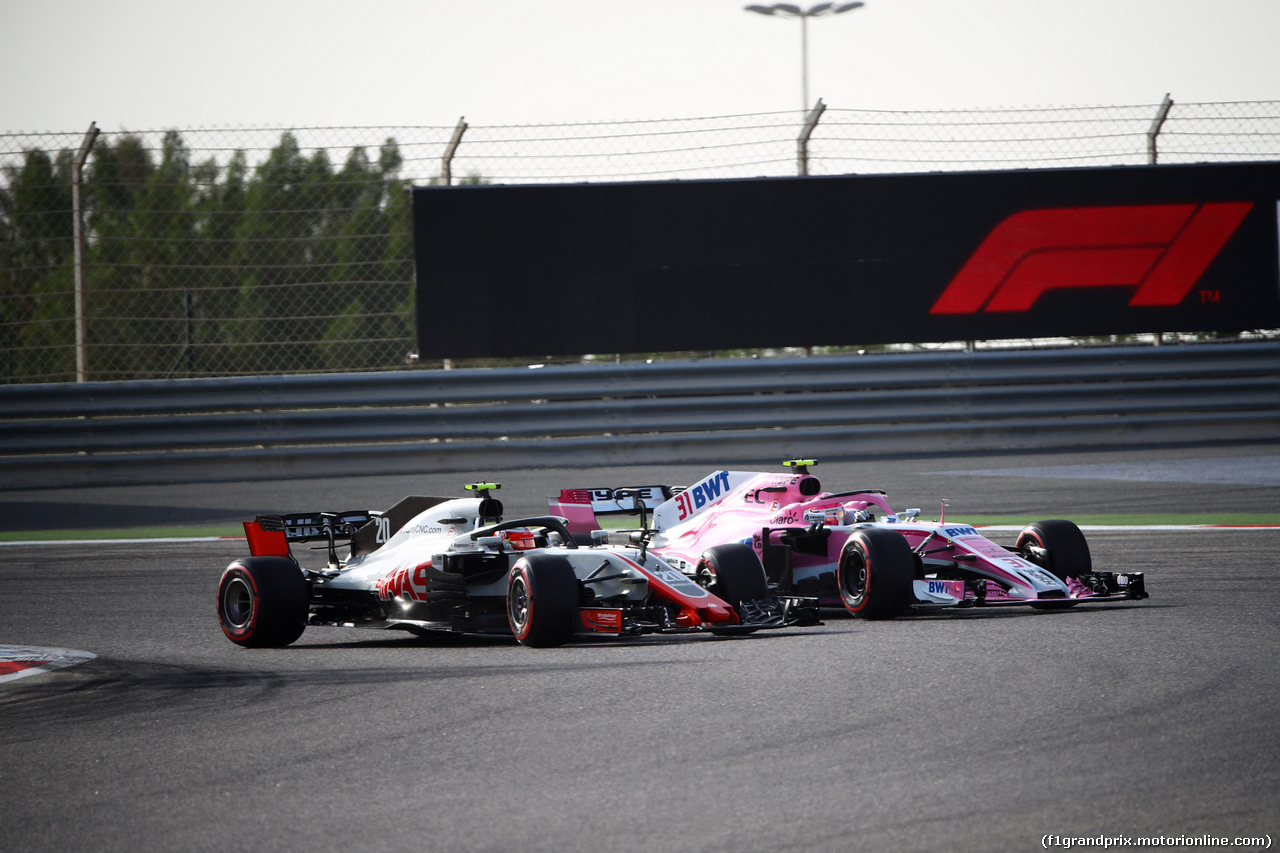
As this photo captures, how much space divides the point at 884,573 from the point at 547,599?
2.06 metres

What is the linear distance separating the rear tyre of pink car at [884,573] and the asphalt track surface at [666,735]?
135mm

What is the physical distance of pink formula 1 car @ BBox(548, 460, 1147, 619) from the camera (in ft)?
27.2

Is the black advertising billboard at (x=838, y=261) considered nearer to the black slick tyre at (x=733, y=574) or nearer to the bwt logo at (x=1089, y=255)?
the bwt logo at (x=1089, y=255)

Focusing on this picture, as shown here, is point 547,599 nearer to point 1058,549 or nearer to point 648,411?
point 1058,549

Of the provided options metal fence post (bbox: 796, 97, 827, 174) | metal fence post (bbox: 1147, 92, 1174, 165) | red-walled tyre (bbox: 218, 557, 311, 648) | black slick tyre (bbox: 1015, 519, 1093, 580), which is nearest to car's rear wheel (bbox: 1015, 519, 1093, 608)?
black slick tyre (bbox: 1015, 519, 1093, 580)

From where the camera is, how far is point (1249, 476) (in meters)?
15.4

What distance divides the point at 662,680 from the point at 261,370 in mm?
11654

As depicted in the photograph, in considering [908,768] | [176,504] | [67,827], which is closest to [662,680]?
[908,768]

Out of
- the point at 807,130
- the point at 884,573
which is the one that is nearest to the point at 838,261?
the point at 807,130

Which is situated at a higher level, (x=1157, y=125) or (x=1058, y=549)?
(x=1157, y=125)

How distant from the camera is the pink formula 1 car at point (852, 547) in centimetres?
828

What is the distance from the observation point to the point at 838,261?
17469mm

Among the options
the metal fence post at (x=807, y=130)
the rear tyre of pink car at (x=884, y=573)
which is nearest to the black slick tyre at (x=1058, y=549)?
the rear tyre of pink car at (x=884, y=573)

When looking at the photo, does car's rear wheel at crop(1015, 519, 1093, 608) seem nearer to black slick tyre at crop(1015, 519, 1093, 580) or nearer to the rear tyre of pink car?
black slick tyre at crop(1015, 519, 1093, 580)
